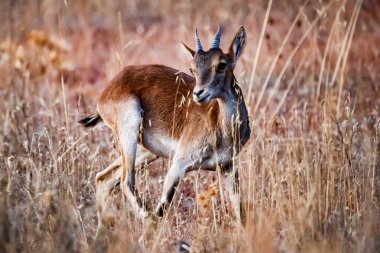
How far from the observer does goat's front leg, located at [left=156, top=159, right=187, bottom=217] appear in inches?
336

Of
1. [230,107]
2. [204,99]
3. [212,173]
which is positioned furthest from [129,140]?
[212,173]

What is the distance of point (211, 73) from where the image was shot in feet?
27.2

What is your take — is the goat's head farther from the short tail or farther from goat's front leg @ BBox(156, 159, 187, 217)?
the short tail

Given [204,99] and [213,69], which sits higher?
[213,69]

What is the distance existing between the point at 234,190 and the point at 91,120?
1701 millimetres

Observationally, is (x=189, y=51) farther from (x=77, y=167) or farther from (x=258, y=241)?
(x=258, y=241)

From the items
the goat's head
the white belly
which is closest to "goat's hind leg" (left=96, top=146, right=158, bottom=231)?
the white belly

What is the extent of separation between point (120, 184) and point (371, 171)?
8.17ft

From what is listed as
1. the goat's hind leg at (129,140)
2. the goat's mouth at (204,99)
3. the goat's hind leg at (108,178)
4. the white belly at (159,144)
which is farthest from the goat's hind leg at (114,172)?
the goat's mouth at (204,99)

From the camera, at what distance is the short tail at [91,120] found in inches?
372

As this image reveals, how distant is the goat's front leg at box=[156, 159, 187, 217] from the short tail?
123 centimetres

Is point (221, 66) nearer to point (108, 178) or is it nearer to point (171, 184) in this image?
point (171, 184)

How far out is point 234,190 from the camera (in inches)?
341

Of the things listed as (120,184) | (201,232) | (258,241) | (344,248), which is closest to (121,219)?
(201,232)
